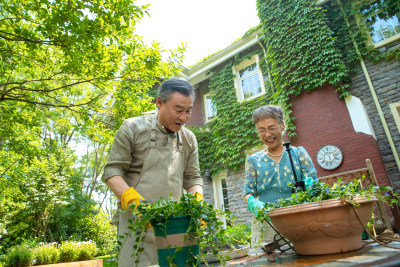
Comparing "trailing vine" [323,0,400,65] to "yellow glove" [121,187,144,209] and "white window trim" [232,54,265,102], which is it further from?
"yellow glove" [121,187,144,209]

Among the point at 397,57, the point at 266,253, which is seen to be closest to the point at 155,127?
the point at 266,253

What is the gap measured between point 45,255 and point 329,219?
910 cm

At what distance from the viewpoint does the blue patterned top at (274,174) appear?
63.9 inches

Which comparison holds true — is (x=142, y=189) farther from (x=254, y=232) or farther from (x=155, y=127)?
(x=254, y=232)

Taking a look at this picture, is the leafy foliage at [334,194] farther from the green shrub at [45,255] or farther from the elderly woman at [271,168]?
the green shrub at [45,255]

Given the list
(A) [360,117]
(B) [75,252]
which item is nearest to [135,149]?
(A) [360,117]

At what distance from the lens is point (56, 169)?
11078 millimetres

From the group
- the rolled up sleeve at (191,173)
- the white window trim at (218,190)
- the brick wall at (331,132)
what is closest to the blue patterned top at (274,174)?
the rolled up sleeve at (191,173)

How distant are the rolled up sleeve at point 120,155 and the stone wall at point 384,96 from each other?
6.12 meters

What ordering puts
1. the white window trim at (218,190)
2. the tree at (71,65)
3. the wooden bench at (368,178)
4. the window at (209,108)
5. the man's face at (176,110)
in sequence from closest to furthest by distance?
the man's face at (176,110)
the tree at (71,65)
the wooden bench at (368,178)
the white window trim at (218,190)
the window at (209,108)

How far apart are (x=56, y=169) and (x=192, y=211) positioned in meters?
12.3

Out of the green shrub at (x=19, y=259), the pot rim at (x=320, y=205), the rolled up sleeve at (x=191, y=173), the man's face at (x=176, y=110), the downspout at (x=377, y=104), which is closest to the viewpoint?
the pot rim at (x=320, y=205)

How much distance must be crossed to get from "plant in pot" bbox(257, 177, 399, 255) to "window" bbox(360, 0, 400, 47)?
6974mm

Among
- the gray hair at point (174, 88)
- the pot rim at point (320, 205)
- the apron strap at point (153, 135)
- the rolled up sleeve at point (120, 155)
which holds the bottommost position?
the pot rim at point (320, 205)
